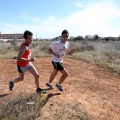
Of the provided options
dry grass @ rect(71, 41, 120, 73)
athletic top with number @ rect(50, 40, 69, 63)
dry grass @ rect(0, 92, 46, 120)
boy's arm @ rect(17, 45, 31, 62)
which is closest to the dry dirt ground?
dry grass @ rect(0, 92, 46, 120)

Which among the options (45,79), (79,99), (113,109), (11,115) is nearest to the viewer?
(11,115)

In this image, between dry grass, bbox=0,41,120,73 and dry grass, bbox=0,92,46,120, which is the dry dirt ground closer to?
dry grass, bbox=0,92,46,120

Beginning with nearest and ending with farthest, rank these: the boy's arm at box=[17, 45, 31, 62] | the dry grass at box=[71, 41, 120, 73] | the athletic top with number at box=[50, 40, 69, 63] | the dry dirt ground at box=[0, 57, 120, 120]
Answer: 1. the dry dirt ground at box=[0, 57, 120, 120]
2. the boy's arm at box=[17, 45, 31, 62]
3. the athletic top with number at box=[50, 40, 69, 63]
4. the dry grass at box=[71, 41, 120, 73]

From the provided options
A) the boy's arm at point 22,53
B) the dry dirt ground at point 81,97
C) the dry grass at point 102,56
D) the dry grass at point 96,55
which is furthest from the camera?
the dry grass at point 96,55

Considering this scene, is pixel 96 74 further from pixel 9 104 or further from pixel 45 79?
pixel 9 104

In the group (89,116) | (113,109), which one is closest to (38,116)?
(89,116)

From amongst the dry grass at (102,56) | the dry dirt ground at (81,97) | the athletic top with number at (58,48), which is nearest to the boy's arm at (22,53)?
the dry dirt ground at (81,97)

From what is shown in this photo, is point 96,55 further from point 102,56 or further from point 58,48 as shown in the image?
→ point 58,48

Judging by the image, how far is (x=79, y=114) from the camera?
4945 millimetres

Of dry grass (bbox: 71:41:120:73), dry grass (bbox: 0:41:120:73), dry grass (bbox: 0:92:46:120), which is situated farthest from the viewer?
dry grass (bbox: 0:41:120:73)

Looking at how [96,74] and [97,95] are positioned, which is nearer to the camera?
[97,95]

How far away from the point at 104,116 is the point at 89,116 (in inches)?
14.2

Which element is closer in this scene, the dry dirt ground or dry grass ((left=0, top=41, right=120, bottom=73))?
the dry dirt ground

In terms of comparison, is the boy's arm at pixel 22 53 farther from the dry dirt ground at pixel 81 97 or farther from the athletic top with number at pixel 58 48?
the athletic top with number at pixel 58 48
